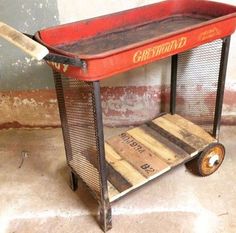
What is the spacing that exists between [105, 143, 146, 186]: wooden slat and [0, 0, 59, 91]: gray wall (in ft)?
2.30

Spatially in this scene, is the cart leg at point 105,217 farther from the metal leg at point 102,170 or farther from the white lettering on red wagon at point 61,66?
the white lettering on red wagon at point 61,66

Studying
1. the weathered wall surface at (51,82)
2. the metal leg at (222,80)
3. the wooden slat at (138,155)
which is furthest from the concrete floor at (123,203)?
the weathered wall surface at (51,82)

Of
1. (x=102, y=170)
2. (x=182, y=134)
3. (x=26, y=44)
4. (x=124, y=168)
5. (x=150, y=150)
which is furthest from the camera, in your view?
(x=182, y=134)

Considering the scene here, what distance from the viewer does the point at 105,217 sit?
155cm

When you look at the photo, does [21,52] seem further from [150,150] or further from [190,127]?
[190,127]

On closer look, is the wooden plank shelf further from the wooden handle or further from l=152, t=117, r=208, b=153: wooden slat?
the wooden handle

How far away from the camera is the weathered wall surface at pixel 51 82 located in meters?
1.98

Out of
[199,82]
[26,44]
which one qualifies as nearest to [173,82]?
[199,82]

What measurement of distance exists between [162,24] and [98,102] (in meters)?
0.63

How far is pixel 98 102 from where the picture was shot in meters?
1.27

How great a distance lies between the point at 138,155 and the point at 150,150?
8 centimetres

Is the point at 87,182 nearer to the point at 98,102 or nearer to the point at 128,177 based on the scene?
the point at 128,177

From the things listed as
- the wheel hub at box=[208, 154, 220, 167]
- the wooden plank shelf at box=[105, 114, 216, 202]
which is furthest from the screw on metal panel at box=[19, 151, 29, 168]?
the wheel hub at box=[208, 154, 220, 167]

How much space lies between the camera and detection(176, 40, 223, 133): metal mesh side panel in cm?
209
